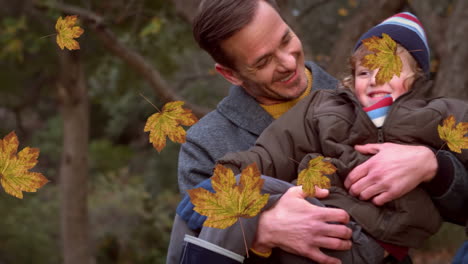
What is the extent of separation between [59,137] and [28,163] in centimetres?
1368

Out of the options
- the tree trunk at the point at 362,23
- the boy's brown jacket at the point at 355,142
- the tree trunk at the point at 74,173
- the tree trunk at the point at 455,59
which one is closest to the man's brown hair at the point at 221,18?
the boy's brown jacket at the point at 355,142

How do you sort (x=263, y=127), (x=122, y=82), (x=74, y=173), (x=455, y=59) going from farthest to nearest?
(x=122, y=82)
(x=74, y=173)
(x=455, y=59)
(x=263, y=127)

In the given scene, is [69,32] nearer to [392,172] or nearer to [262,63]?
[262,63]

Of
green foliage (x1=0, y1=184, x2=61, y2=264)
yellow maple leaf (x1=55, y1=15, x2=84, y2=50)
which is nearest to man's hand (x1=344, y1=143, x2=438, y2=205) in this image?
Result: yellow maple leaf (x1=55, y1=15, x2=84, y2=50)

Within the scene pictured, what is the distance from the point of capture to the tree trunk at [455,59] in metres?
4.52

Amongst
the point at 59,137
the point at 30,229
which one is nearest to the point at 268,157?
the point at 30,229

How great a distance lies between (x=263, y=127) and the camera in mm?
2381

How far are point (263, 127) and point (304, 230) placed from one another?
2.19ft

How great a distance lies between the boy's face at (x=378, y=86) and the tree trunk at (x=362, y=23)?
2506 millimetres

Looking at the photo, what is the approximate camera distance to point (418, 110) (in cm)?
192

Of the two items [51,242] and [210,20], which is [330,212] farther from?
[51,242]
